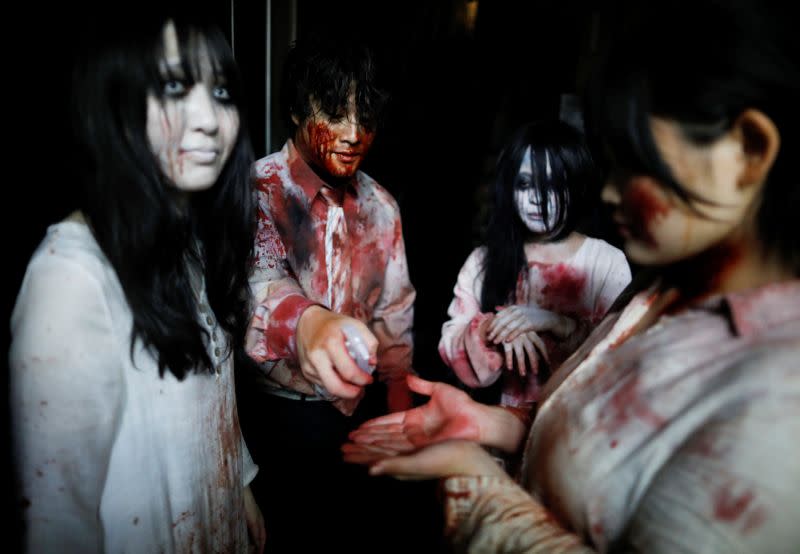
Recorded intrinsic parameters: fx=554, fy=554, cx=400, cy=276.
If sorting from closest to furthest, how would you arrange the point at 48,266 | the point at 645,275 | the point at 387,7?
the point at 48,266 < the point at 645,275 < the point at 387,7

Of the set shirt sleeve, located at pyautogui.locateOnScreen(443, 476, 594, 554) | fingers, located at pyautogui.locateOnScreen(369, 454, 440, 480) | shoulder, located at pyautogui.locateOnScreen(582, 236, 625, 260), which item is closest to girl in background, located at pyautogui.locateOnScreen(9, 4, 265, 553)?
fingers, located at pyautogui.locateOnScreen(369, 454, 440, 480)

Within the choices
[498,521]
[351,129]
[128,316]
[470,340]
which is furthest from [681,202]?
[351,129]

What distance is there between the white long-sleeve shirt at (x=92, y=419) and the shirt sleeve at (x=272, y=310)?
335mm

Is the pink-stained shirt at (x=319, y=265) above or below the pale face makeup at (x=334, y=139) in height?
below

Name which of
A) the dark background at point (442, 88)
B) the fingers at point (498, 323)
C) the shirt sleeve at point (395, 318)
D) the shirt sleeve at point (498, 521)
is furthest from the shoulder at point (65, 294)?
the dark background at point (442, 88)

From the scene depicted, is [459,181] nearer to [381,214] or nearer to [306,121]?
[381,214]

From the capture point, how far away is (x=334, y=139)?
2184 millimetres

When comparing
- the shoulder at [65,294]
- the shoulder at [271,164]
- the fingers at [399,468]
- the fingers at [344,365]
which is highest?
the shoulder at [271,164]

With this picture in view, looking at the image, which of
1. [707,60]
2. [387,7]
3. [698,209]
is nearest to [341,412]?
[698,209]

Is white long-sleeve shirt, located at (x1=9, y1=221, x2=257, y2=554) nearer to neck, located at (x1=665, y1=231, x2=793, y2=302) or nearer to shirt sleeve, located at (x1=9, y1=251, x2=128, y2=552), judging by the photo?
shirt sleeve, located at (x1=9, y1=251, x2=128, y2=552)

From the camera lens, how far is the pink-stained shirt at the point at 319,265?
177 cm

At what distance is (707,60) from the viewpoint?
87cm

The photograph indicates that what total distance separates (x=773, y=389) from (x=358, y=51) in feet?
6.35

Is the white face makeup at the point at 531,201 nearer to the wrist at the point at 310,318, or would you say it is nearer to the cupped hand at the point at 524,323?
the cupped hand at the point at 524,323
